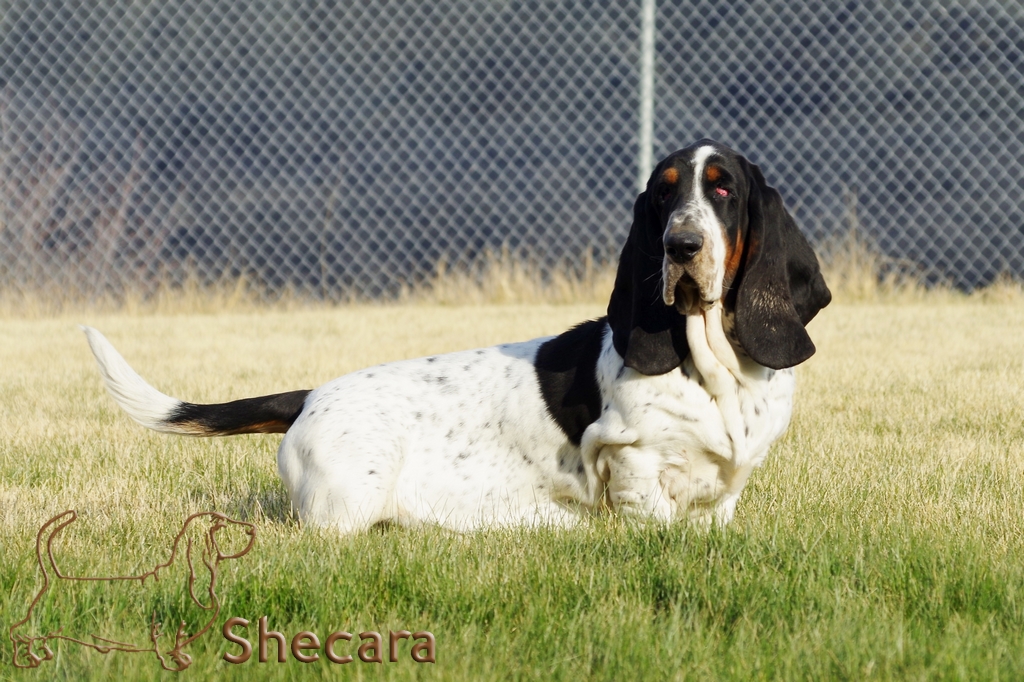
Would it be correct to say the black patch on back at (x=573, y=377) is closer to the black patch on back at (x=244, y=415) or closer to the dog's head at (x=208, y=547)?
the black patch on back at (x=244, y=415)

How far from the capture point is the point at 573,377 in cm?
324

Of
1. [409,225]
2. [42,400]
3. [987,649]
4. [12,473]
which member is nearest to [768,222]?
[987,649]

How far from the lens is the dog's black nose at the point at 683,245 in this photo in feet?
9.17

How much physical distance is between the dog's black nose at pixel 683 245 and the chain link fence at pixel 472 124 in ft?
23.5

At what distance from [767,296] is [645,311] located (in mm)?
326

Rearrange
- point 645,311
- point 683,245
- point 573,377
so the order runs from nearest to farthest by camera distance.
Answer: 1. point 683,245
2. point 645,311
3. point 573,377

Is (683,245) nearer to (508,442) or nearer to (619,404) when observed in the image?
(619,404)

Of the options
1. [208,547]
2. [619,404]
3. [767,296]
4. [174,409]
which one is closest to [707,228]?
[767,296]

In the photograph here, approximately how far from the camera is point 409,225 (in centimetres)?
1077

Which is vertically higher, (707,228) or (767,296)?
(707,228)

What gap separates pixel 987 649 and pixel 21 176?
967 centimetres

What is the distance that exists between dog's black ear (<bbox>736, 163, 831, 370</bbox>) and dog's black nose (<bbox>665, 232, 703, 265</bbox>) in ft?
0.80

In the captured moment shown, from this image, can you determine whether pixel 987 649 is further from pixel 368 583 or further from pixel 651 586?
pixel 368 583

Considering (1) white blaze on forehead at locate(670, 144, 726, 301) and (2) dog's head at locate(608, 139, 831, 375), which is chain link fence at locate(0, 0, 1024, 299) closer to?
(2) dog's head at locate(608, 139, 831, 375)
